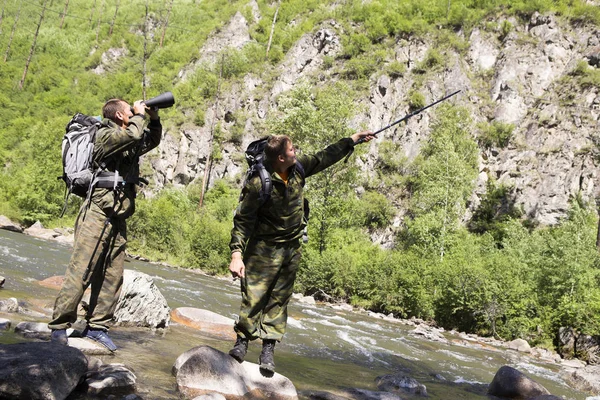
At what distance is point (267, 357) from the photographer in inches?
163

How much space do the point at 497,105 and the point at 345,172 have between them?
22017 mm

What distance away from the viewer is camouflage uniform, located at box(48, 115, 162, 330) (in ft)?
13.3

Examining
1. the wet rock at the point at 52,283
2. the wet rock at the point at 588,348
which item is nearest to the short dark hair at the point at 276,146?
the wet rock at the point at 52,283

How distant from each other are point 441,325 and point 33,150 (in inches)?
1454

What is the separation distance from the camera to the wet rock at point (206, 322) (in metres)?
7.20

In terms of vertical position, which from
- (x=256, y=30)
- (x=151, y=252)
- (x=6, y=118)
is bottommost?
(x=151, y=252)

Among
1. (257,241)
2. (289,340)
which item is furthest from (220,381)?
(289,340)

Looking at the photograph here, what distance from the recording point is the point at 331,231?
28531 millimetres

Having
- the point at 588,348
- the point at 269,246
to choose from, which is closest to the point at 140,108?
the point at 269,246

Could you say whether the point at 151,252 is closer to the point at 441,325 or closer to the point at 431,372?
the point at 441,325

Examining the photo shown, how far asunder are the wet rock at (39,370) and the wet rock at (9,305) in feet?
8.98

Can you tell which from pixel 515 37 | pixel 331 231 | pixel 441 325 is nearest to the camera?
pixel 441 325

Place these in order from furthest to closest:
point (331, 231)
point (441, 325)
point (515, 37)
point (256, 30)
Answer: point (256, 30) → point (515, 37) → point (331, 231) → point (441, 325)

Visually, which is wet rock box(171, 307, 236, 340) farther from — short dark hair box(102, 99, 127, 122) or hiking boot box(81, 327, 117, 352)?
short dark hair box(102, 99, 127, 122)
